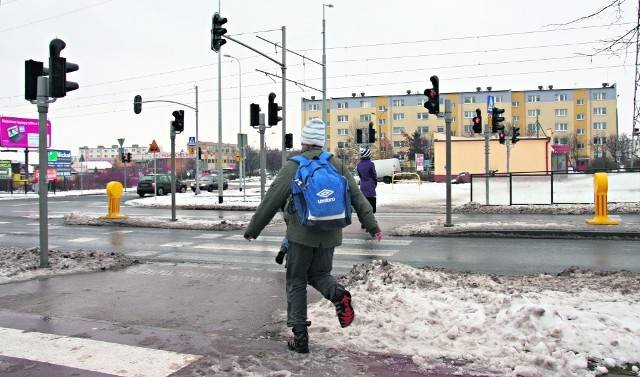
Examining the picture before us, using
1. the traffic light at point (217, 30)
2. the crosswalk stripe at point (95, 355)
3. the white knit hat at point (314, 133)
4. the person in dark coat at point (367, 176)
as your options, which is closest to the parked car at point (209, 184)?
the traffic light at point (217, 30)

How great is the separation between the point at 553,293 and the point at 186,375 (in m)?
3.73

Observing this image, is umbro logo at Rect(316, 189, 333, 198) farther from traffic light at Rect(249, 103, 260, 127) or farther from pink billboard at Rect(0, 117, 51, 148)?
pink billboard at Rect(0, 117, 51, 148)

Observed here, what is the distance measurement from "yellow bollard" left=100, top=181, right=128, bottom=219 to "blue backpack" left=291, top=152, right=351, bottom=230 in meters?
14.3

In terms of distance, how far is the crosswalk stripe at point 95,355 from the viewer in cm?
387

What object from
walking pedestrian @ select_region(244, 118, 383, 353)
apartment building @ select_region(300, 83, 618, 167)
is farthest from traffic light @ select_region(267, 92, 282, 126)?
apartment building @ select_region(300, 83, 618, 167)

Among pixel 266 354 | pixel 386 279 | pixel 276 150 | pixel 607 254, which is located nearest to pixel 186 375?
pixel 266 354

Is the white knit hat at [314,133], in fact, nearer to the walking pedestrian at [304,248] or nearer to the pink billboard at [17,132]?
the walking pedestrian at [304,248]

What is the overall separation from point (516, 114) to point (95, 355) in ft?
311

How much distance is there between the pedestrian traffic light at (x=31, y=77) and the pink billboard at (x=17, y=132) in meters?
43.2

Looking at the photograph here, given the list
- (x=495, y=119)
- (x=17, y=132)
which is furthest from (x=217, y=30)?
(x=17, y=132)

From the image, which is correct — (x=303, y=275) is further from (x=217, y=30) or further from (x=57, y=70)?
(x=217, y=30)

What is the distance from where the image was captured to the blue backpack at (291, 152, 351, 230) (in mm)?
3939

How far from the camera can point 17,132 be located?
159 feet

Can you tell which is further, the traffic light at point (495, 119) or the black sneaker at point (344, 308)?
the traffic light at point (495, 119)
